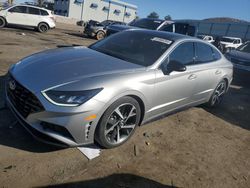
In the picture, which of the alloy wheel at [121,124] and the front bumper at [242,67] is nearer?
the alloy wheel at [121,124]

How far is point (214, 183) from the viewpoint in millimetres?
3318

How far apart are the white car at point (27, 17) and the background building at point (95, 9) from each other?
46.2m

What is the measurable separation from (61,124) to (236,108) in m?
5.08

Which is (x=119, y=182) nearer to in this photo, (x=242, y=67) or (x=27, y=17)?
(x=242, y=67)

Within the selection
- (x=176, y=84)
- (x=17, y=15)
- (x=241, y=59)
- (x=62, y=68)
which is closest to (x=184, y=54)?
(x=176, y=84)

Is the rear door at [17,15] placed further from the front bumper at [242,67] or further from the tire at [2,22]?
the front bumper at [242,67]

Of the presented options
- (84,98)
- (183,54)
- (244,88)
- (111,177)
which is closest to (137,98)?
(84,98)

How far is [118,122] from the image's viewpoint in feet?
11.8

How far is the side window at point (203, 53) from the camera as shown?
16.3 feet

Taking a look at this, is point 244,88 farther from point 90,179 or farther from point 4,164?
point 4,164

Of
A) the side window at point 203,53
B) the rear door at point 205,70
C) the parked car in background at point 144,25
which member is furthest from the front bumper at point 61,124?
the parked car in background at point 144,25

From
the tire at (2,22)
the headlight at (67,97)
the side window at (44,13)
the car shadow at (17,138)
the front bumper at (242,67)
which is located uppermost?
the side window at (44,13)

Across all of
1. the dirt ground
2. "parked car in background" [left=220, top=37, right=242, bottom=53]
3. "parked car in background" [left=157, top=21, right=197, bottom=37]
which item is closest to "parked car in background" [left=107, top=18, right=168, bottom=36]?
"parked car in background" [left=157, top=21, right=197, bottom=37]

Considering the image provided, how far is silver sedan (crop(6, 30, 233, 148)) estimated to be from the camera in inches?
120
